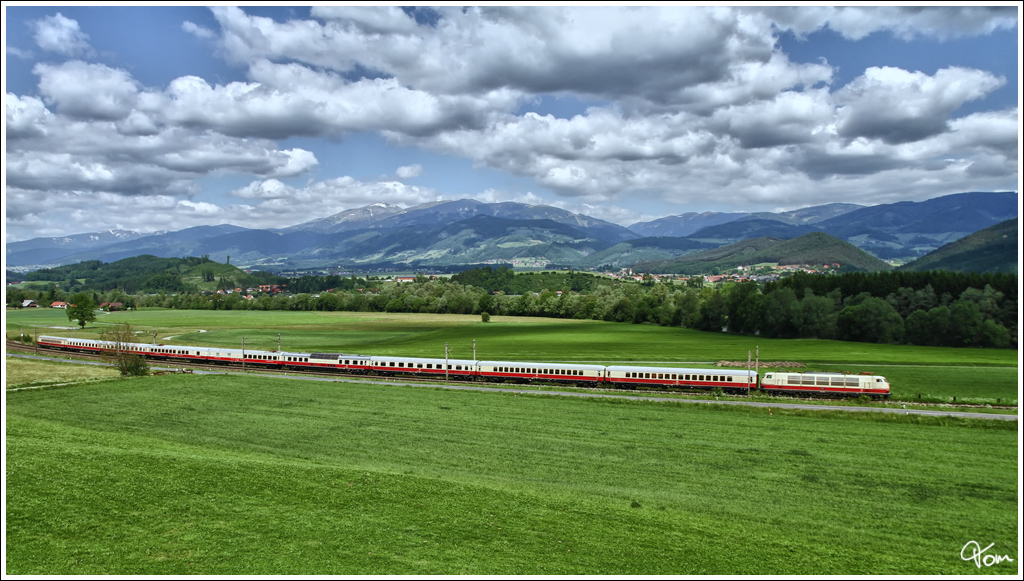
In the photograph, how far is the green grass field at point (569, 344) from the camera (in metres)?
58.8

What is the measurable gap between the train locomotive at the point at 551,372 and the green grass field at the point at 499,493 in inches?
341

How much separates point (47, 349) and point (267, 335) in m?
30.4

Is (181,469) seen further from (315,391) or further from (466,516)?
(315,391)

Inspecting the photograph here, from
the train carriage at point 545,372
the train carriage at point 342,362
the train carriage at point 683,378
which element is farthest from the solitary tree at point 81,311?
the train carriage at point 683,378

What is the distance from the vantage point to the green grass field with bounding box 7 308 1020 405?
5884cm

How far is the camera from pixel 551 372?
55.9 metres

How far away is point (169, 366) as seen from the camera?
227 feet

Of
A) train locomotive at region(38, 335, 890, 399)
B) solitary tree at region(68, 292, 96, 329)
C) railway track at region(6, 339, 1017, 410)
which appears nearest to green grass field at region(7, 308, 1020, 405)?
solitary tree at region(68, 292, 96, 329)

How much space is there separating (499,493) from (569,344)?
220 feet

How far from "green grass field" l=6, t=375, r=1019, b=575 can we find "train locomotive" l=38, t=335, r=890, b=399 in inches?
341

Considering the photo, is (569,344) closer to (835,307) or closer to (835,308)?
(835,308)

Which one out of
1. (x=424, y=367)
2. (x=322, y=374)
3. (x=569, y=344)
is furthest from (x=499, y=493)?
(x=569, y=344)

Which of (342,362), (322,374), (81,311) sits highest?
(81,311)

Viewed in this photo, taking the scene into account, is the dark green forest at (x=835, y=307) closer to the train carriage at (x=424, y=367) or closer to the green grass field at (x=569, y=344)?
the green grass field at (x=569, y=344)
